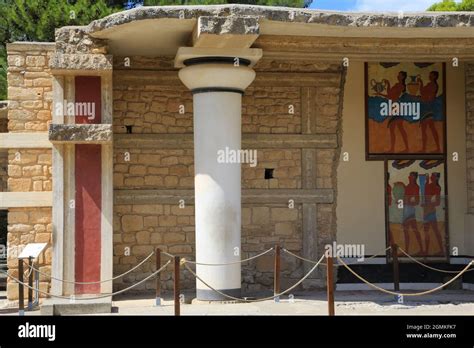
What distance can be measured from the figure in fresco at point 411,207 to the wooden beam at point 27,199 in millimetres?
5873

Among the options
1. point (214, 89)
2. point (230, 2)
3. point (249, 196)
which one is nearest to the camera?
point (214, 89)

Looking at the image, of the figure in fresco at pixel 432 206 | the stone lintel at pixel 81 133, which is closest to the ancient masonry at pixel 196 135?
the stone lintel at pixel 81 133

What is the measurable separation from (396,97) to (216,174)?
4.11m

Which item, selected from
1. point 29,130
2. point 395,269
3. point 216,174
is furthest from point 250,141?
point 29,130

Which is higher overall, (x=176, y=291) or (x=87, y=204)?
(x=87, y=204)

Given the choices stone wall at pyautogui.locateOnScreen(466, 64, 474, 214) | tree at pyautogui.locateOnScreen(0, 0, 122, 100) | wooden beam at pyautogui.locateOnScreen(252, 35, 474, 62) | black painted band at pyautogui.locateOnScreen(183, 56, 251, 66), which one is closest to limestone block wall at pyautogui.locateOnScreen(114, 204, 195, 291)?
black painted band at pyautogui.locateOnScreen(183, 56, 251, 66)

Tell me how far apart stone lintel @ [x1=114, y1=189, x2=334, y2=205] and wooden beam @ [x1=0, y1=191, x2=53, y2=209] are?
111cm

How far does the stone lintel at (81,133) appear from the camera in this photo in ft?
35.1

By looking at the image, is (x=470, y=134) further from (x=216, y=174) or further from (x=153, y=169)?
(x=153, y=169)

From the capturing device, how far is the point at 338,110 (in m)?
12.8

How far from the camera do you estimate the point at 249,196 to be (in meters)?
12.5
